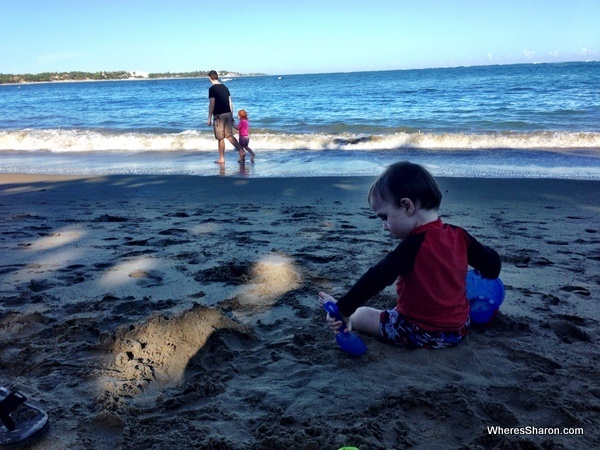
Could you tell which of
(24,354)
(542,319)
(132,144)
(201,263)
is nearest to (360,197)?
(201,263)

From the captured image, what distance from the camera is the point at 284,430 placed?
197 cm

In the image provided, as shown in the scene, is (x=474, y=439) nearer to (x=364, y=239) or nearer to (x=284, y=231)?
(x=364, y=239)

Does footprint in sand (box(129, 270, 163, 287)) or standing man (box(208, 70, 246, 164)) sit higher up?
standing man (box(208, 70, 246, 164))

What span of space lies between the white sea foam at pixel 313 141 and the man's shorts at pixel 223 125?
2.48 meters

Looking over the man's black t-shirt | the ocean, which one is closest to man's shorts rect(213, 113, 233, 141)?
the man's black t-shirt

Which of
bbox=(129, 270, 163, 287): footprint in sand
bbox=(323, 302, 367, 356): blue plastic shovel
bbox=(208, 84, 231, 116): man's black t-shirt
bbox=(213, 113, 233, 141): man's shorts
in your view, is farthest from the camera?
bbox=(213, 113, 233, 141): man's shorts

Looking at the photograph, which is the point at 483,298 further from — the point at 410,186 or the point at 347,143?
the point at 347,143

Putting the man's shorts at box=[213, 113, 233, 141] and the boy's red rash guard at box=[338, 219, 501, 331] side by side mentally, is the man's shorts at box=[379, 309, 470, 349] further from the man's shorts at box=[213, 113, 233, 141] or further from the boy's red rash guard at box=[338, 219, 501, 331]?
the man's shorts at box=[213, 113, 233, 141]

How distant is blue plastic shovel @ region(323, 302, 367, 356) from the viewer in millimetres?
2514

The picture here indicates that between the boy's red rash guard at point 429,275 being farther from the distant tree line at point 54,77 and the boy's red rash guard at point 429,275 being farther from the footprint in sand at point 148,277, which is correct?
the distant tree line at point 54,77

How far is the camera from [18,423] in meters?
1.99

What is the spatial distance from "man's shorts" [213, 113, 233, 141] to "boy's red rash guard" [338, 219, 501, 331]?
26.3ft

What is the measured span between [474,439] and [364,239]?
2719 mm

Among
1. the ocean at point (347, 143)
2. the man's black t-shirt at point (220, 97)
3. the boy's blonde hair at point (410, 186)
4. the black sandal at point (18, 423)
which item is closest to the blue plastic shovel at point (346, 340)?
the boy's blonde hair at point (410, 186)
